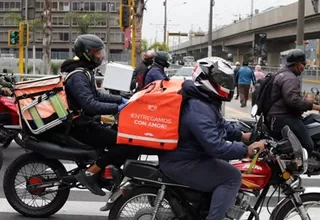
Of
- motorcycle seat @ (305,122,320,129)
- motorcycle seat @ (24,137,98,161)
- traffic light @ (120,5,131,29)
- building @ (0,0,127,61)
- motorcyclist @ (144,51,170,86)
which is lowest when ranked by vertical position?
motorcycle seat @ (24,137,98,161)

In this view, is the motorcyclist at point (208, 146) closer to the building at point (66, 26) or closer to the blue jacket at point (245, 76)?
the blue jacket at point (245, 76)

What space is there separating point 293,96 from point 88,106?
2.50 metres

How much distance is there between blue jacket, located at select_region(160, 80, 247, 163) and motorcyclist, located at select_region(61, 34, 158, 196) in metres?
1.05

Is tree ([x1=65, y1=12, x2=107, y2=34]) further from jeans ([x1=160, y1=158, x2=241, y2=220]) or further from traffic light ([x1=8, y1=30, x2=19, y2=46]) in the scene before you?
jeans ([x1=160, y1=158, x2=241, y2=220])

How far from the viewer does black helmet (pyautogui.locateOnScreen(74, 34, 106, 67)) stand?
5.30 meters

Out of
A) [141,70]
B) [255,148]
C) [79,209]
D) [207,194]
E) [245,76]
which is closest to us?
[255,148]

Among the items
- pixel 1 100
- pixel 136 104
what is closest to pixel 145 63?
pixel 1 100

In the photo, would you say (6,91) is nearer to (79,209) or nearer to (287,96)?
(79,209)

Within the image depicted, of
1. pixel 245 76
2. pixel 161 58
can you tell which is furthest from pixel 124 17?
pixel 161 58

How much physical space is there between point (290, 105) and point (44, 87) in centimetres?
290

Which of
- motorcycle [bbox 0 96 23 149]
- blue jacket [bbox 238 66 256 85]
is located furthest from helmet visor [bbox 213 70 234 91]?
blue jacket [bbox 238 66 256 85]

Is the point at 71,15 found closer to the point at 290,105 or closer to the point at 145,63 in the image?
the point at 145,63

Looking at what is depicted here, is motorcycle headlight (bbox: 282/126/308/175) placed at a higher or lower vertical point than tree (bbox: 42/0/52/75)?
lower

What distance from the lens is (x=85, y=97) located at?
5.12m
